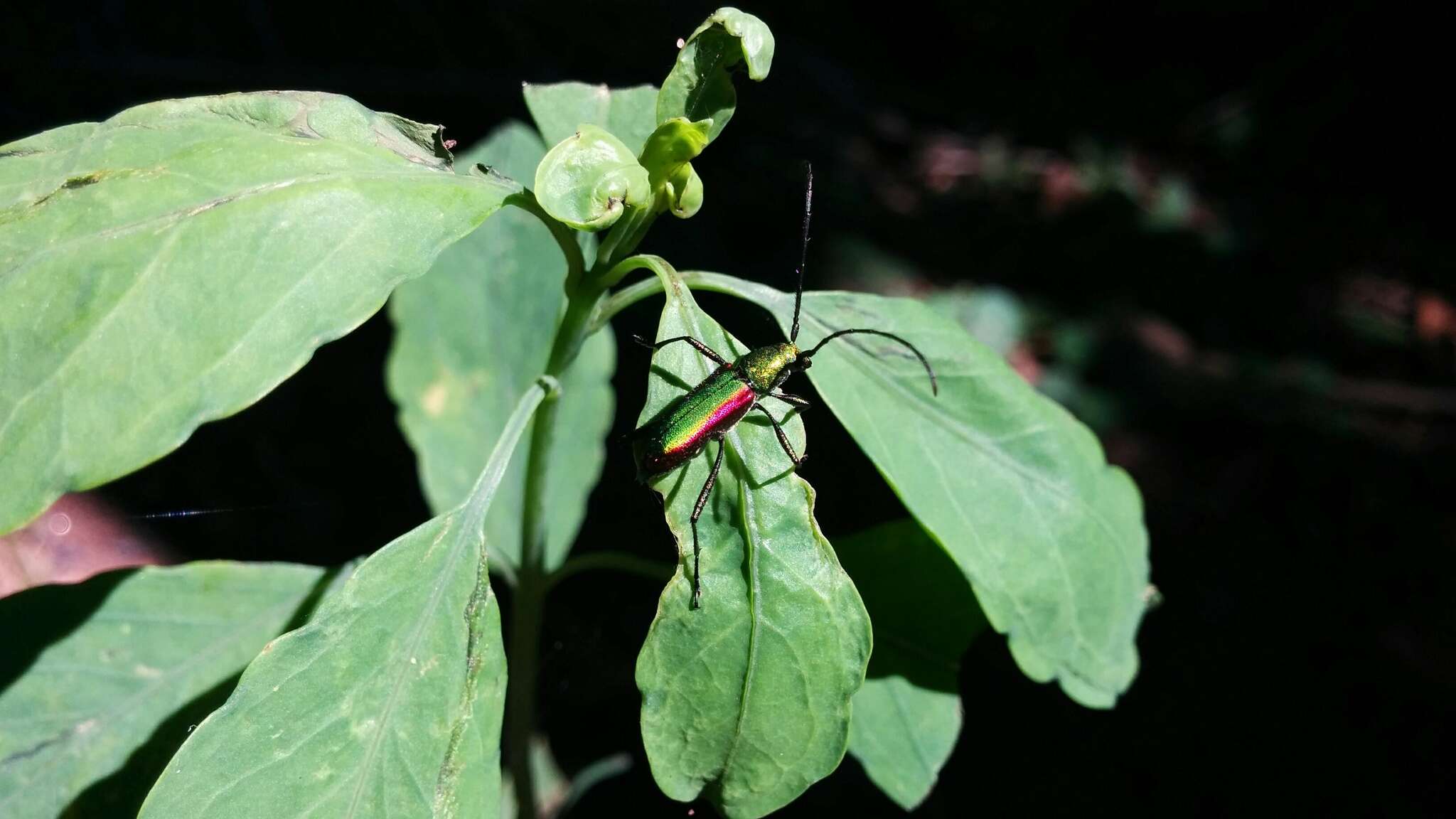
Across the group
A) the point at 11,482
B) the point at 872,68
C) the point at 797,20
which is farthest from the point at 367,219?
the point at 872,68

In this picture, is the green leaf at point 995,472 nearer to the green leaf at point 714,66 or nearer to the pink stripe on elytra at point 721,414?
the pink stripe on elytra at point 721,414

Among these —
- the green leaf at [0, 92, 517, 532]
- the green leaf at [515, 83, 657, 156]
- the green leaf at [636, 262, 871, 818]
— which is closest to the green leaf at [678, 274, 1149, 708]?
the green leaf at [636, 262, 871, 818]

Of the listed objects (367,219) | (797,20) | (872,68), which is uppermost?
(367,219)

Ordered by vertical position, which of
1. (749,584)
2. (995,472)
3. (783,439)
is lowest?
(995,472)

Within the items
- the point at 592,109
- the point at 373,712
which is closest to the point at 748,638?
the point at 373,712

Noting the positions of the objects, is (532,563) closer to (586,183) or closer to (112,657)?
(112,657)

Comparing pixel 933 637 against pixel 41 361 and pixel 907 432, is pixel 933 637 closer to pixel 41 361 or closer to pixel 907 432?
pixel 907 432
